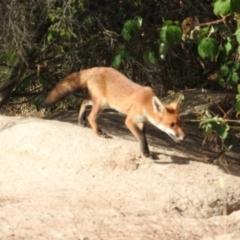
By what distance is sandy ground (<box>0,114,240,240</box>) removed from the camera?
576 cm

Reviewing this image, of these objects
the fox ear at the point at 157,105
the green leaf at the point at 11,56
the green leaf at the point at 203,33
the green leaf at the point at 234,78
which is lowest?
the fox ear at the point at 157,105

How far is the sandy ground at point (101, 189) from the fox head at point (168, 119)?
0.89 feet

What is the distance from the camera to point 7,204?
6.79m

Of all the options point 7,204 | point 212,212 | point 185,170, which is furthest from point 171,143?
point 7,204

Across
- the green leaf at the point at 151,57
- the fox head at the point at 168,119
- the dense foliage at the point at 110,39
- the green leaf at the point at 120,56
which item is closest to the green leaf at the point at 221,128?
the dense foliage at the point at 110,39

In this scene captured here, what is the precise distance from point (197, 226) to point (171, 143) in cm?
398

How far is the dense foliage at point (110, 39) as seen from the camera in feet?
27.4

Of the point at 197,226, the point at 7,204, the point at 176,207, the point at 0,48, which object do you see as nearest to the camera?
the point at 197,226

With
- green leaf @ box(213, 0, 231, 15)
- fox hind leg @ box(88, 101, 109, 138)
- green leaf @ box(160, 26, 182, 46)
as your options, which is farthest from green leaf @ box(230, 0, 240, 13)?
fox hind leg @ box(88, 101, 109, 138)

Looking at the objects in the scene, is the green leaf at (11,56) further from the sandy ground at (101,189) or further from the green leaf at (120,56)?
the green leaf at (120,56)

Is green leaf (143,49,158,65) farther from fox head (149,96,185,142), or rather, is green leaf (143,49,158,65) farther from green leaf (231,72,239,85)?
green leaf (231,72,239,85)

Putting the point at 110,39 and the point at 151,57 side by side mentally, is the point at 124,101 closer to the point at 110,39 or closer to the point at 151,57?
the point at 151,57

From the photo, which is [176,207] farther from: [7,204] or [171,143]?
[171,143]

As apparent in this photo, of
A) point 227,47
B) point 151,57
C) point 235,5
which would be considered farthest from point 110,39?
point 235,5
